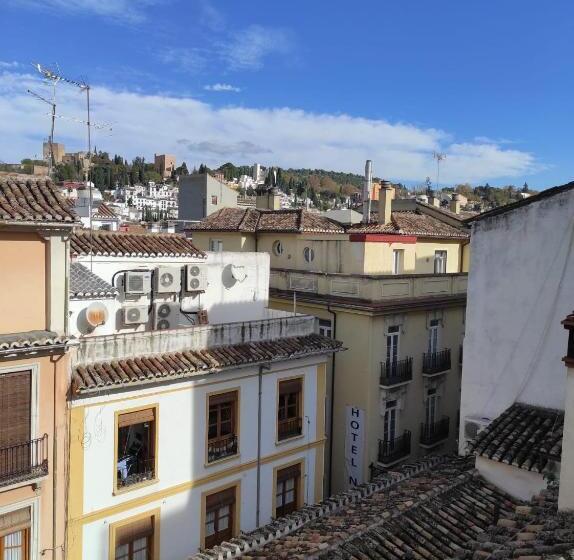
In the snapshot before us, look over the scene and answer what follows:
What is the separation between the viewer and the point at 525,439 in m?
12.6

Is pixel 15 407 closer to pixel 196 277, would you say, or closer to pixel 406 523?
pixel 196 277

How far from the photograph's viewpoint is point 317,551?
33.8 feet

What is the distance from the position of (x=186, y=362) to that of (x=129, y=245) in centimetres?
552

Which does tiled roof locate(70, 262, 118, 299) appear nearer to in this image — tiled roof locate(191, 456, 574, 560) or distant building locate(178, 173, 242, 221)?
tiled roof locate(191, 456, 574, 560)

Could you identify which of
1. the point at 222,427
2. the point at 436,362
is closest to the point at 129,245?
the point at 222,427

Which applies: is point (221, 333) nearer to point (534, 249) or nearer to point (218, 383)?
point (218, 383)

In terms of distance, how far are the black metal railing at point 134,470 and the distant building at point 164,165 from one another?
586ft

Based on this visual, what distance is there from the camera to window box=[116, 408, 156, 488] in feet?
46.4

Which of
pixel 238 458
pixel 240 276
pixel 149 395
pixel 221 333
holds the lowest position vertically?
pixel 238 458

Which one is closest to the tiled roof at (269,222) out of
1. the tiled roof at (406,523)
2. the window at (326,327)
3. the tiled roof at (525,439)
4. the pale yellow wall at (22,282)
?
the window at (326,327)

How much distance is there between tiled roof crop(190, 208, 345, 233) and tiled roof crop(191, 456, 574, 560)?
15443 mm

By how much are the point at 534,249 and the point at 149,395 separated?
9903mm

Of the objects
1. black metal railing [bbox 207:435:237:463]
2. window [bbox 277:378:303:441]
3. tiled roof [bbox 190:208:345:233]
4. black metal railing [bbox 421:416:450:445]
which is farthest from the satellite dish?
black metal railing [bbox 421:416:450:445]

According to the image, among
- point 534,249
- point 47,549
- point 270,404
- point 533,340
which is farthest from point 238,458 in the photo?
point 534,249
